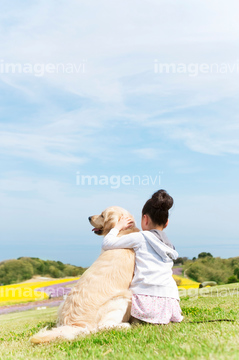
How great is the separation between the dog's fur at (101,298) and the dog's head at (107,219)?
0.54 m

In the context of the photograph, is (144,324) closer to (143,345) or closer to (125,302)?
(125,302)

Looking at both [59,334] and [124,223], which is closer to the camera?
[59,334]

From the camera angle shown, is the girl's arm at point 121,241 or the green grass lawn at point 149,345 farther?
the girl's arm at point 121,241

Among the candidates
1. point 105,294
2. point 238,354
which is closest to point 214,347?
point 238,354

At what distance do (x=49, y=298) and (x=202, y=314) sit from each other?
10.3 metres

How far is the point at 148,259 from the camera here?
5500mm

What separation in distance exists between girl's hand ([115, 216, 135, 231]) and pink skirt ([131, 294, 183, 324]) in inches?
40.4

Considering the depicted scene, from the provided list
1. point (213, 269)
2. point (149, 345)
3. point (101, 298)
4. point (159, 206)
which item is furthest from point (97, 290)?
point (213, 269)

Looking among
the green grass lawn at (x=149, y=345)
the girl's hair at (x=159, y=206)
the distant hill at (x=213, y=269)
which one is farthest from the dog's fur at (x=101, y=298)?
the distant hill at (x=213, y=269)

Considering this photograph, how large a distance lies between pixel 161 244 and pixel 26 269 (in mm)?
12220

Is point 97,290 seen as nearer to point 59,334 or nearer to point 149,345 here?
point 59,334

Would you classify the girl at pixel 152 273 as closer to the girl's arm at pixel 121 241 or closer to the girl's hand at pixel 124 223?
the girl's arm at pixel 121 241

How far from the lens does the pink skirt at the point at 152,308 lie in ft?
17.7

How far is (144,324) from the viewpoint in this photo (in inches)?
214
